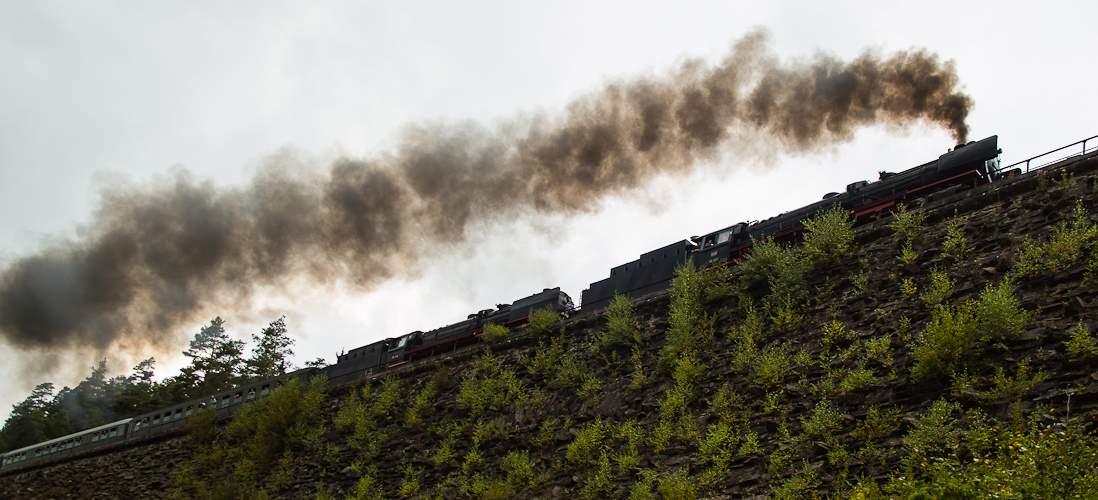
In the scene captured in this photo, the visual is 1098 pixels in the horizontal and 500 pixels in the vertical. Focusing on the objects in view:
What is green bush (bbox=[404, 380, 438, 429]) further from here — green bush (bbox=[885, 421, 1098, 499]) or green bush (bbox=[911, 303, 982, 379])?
green bush (bbox=[911, 303, 982, 379])

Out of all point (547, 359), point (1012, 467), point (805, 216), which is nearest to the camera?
point (1012, 467)

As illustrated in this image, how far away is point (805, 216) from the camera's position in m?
21.4

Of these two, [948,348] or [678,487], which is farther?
[678,487]

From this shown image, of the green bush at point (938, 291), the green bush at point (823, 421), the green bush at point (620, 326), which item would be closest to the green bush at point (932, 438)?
the green bush at point (823, 421)

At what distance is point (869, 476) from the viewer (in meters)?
12.6

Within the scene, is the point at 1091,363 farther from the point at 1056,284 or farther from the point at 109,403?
the point at 109,403

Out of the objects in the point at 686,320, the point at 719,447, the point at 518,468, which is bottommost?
the point at 719,447

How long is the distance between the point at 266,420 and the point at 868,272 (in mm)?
25659

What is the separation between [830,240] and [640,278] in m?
7.55

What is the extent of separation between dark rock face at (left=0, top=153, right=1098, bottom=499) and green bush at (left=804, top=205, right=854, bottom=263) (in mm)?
362

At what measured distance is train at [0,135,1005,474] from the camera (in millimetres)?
18500

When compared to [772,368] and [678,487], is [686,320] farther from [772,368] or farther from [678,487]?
[678,487]

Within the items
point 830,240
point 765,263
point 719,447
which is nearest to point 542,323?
point 765,263

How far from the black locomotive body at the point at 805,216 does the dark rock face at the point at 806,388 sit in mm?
1683
